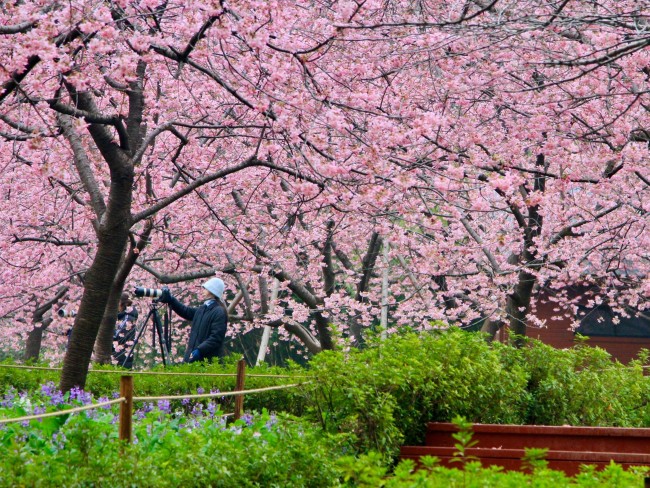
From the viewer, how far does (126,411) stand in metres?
4.97

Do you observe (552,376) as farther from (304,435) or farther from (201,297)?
(201,297)

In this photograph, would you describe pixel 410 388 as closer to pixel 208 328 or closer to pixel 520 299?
pixel 208 328

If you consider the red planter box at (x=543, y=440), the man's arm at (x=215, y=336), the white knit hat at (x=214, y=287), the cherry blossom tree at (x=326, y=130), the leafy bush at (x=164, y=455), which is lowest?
the red planter box at (x=543, y=440)

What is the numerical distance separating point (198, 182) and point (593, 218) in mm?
6406

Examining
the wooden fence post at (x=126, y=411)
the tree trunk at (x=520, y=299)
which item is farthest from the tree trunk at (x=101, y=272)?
the tree trunk at (x=520, y=299)

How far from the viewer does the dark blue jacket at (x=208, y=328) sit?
436 inches

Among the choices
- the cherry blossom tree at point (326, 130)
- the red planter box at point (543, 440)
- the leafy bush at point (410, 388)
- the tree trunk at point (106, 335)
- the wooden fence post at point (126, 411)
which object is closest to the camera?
the wooden fence post at point (126, 411)

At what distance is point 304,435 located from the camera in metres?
5.43

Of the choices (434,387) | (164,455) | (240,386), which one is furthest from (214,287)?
(164,455)

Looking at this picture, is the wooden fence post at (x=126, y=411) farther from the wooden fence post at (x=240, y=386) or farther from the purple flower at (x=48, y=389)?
the purple flower at (x=48, y=389)

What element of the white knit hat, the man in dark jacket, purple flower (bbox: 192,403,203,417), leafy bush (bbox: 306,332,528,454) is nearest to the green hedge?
leafy bush (bbox: 306,332,528,454)

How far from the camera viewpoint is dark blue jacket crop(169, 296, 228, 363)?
1108 centimetres

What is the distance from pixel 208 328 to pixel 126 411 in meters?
6.37

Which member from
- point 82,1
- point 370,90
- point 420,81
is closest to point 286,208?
point 420,81
